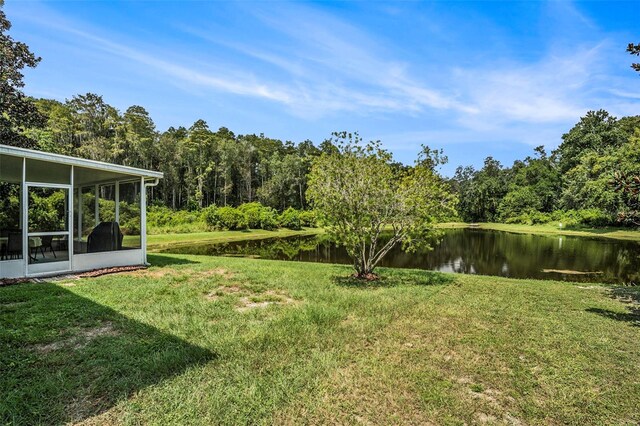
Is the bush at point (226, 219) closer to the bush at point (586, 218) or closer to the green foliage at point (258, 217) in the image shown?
the green foliage at point (258, 217)

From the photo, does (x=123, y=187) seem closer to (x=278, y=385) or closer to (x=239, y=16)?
(x=239, y=16)

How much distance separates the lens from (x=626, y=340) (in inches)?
192

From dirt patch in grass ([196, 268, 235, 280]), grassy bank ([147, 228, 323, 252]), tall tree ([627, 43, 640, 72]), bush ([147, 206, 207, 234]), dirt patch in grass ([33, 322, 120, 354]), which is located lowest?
grassy bank ([147, 228, 323, 252])

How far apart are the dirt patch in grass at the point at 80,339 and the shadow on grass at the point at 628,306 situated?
27.1 ft

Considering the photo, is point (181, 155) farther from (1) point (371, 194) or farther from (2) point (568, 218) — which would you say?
(2) point (568, 218)

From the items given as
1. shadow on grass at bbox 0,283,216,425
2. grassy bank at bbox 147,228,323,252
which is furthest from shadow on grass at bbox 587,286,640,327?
grassy bank at bbox 147,228,323,252

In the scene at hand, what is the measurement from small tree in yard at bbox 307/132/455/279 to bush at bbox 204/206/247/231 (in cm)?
2437

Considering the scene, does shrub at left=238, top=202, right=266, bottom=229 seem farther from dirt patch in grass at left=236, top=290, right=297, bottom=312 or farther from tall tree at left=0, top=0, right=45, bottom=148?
dirt patch in grass at left=236, top=290, right=297, bottom=312

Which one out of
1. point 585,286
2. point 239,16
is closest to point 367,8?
point 239,16

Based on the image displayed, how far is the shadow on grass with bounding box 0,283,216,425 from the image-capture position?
3.01m

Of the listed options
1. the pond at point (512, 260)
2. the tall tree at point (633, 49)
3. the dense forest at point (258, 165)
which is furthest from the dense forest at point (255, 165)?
the tall tree at point (633, 49)

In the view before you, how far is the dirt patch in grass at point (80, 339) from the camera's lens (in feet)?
13.5

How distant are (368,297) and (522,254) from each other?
18.0 meters

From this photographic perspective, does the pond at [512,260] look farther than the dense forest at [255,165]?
No
